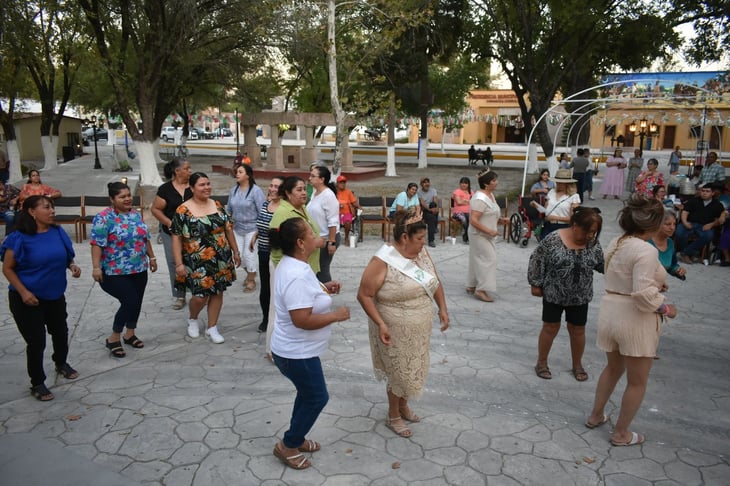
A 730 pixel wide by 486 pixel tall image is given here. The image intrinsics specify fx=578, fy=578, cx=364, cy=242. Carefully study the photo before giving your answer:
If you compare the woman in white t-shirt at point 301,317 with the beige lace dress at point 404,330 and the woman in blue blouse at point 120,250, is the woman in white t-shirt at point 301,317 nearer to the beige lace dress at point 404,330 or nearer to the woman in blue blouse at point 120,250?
the beige lace dress at point 404,330

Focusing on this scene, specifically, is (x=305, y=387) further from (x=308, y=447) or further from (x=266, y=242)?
(x=266, y=242)

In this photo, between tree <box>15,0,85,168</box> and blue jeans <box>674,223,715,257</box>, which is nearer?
blue jeans <box>674,223,715,257</box>

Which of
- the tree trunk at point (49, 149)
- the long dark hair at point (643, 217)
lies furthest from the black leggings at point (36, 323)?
the tree trunk at point (49, 149)

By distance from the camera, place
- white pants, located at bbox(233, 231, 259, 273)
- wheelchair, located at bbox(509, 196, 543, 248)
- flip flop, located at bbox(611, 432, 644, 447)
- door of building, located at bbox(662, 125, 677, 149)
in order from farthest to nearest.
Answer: door of building, located at bbox(662, 125, 677, 149), wheelchair, located at bbox(509, 196, 543, 248), white pants, located at bbox(233, 231, 259, 273), flip flop, located at bbox(611, 432, 644, 447)

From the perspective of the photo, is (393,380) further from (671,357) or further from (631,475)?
(671,357)

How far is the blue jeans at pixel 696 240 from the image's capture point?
31.9 ft

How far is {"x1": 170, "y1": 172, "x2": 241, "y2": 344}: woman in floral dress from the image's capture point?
5516 mm

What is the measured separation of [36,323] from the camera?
4633 mm

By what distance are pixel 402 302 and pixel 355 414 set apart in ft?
4.09

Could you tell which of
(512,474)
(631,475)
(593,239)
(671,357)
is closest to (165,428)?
(512,474)

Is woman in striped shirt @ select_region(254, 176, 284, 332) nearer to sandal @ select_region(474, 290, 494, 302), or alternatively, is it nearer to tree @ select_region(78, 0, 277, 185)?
sandal @ select_region(474, 290, 494, 302)

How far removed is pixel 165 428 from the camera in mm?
4305

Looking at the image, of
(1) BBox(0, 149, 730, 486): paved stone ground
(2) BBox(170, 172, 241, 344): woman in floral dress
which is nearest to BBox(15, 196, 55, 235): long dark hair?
(2) BBox(170, 172, 241, 344): woman in floral dress

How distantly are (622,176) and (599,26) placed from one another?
4767 millimetres
